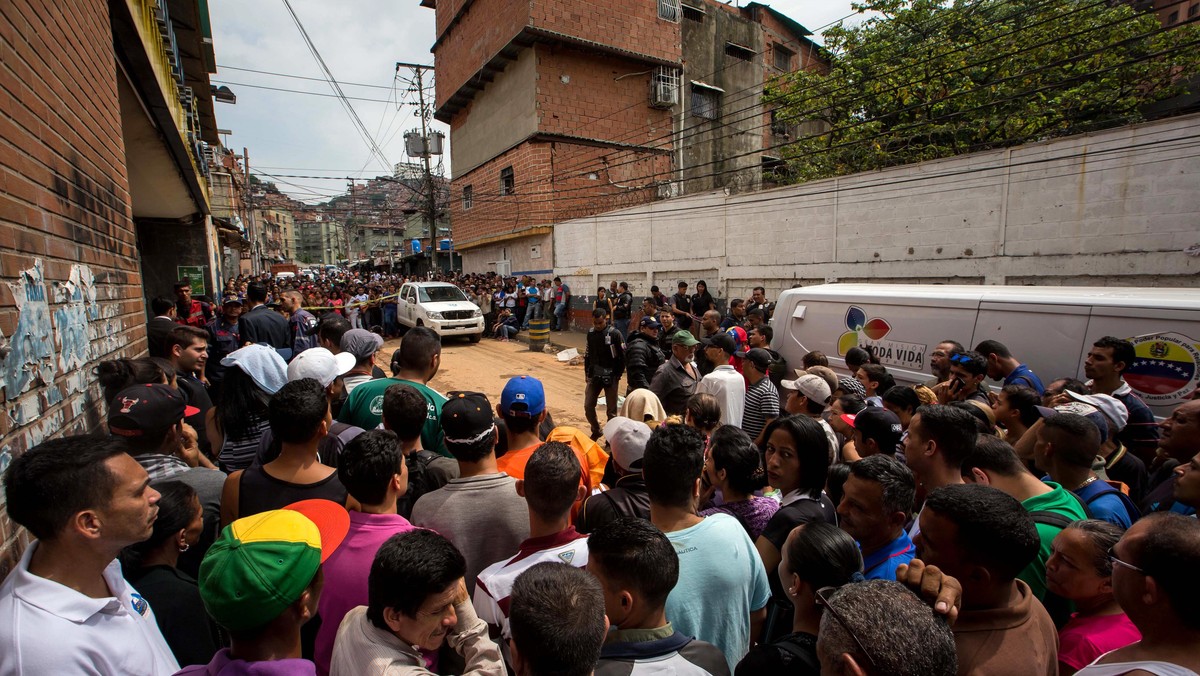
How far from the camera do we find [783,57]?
28.7 metres

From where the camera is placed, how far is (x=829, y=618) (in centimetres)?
129

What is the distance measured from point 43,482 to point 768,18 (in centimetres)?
3271

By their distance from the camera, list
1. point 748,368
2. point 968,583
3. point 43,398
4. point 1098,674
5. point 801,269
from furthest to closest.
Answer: point 801,269 < point 748,368 < point 43,398 < point 968,583 < point 1098,674

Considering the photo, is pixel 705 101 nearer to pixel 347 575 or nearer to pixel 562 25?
pixel 562 25

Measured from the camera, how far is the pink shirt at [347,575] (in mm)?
1845

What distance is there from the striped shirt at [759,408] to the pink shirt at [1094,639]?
285 centimetres

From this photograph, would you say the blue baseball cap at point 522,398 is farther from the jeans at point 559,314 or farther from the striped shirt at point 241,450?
the jeans at point 559,314

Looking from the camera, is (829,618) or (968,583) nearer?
(829,618)

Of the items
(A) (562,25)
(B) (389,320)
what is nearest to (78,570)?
(B) (389,320)

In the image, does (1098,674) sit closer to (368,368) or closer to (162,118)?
(368,368)

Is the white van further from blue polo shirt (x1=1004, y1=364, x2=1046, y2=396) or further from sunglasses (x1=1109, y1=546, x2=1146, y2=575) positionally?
sunglasses (x1=1109, y1=546, x2=1146, y2=575)

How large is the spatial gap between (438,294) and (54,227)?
545 inches

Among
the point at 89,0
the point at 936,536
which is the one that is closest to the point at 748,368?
the point at 936,536

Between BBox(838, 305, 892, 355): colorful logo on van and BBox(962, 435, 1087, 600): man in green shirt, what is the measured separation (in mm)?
3860
